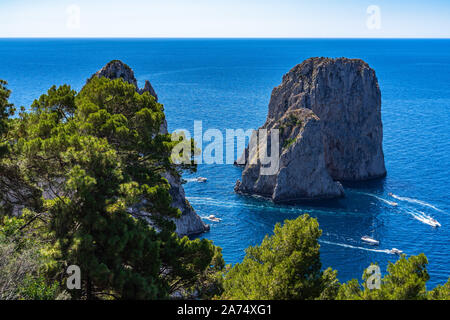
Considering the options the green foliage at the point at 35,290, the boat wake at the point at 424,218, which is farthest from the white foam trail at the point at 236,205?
the green foliage at the point at 35,290

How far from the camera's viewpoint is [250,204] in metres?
77.6

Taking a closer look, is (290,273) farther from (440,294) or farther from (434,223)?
(434,223)

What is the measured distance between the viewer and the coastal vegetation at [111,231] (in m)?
19.1

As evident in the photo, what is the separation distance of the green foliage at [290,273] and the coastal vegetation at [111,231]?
6cm

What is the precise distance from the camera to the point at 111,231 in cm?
1958

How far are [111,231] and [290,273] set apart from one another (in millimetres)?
9626

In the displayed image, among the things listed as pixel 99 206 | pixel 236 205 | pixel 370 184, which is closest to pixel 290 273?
pixel 99 206

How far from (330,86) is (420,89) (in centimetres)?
12740

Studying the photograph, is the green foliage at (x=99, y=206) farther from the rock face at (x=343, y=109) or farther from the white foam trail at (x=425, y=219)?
the rock face at (x=343, y=109)

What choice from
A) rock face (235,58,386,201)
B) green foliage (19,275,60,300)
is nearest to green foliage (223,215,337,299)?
green foliage (19,275,60,300)

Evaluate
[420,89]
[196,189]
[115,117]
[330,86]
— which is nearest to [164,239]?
[115,117]

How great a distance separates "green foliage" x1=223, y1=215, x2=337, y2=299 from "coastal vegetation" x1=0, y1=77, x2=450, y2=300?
2.3 inches
